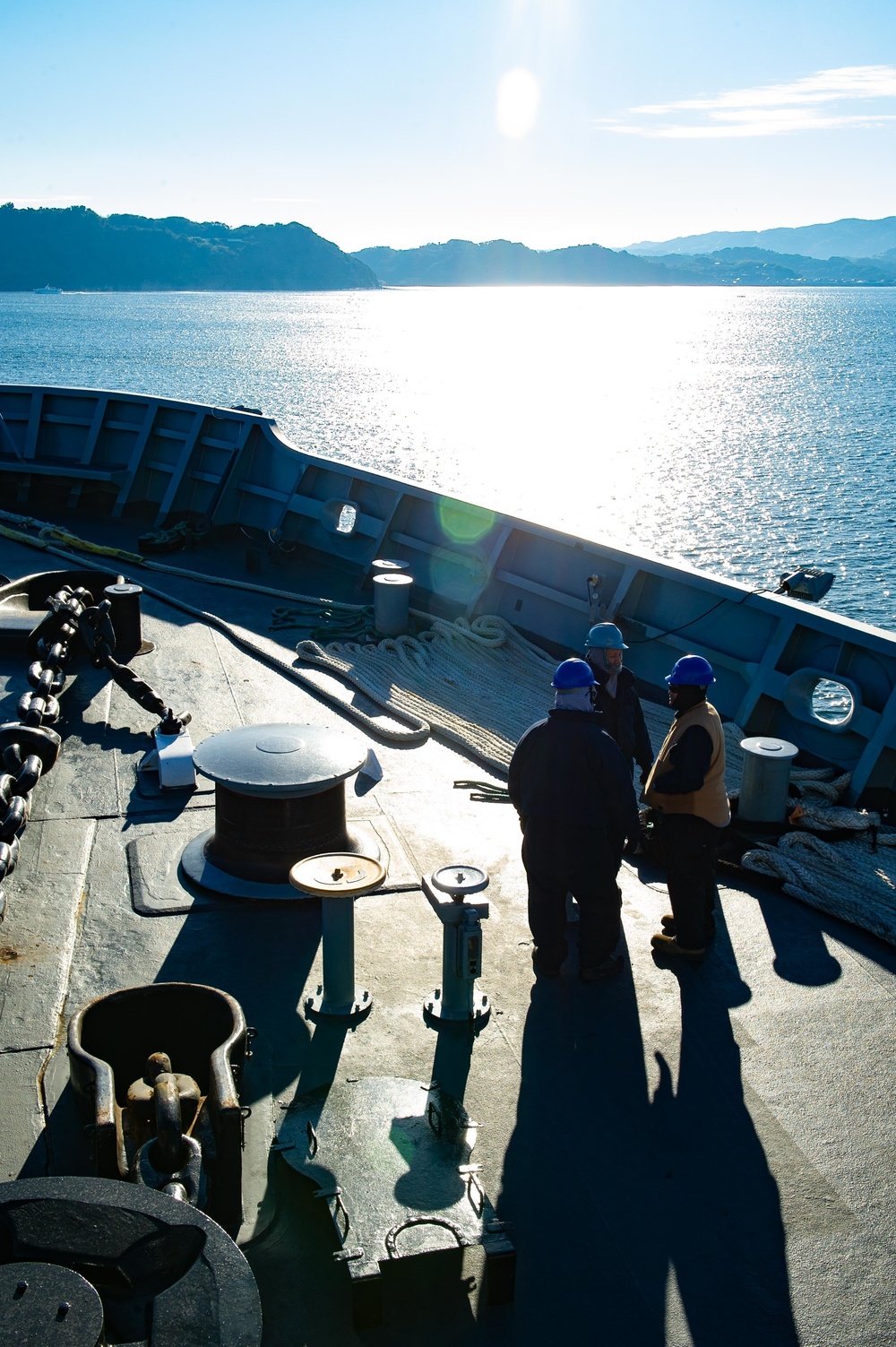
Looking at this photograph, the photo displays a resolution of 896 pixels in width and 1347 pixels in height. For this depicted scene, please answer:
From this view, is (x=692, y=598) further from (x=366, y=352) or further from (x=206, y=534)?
(x=366, y=352)

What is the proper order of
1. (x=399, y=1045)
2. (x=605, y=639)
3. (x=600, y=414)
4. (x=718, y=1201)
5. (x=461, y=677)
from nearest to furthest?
(x=718, y=1201) → (x=399, y=1045) → (x=605, y=639) → (x=461, y=677) → (x=600, y=414)

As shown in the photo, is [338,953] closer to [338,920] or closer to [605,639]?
[338,920]

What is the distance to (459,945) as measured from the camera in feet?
12.7

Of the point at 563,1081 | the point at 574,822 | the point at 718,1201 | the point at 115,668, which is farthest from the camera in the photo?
the point at 115,668

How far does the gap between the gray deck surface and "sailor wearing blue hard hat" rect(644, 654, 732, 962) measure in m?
0.22

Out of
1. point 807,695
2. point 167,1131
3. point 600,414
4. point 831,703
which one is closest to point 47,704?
point 167,1131

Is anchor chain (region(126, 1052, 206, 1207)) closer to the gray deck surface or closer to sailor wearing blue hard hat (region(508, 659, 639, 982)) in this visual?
the gray deck surface

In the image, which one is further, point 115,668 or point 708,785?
point 115,668

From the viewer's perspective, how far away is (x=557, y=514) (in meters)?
34.8

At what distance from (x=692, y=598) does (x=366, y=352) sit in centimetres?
10047

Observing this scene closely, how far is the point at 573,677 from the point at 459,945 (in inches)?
46.1

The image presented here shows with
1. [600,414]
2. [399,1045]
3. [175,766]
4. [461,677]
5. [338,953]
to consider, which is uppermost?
[338,953]

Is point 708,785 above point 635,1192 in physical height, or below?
above

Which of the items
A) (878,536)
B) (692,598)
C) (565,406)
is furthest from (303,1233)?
(565,406)
